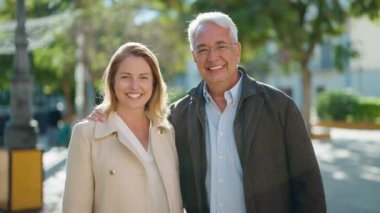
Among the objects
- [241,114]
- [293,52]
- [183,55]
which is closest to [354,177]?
[293,52]

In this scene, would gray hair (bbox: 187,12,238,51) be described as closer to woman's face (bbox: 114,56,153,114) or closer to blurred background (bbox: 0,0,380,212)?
woman's face (bbox: 114,56,153,114)

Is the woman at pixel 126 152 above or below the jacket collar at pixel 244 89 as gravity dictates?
below

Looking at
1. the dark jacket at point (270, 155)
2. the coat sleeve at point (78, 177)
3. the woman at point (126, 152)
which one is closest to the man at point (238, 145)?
the dark jacket at point (270, 155)

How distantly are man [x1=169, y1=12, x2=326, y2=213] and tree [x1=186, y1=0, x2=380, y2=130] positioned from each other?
34.8 ft

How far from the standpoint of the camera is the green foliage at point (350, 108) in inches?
933

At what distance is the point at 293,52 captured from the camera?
638 inches

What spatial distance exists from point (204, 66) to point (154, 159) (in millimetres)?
617

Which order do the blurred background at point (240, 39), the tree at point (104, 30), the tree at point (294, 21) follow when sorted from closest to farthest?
the blurred background at point (240, 39)
the tree at point (294, 21)
the tree at point (104, 30)

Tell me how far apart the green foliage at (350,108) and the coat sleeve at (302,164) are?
21.5 metres

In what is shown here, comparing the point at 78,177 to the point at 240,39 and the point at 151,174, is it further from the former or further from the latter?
the point at 240,39

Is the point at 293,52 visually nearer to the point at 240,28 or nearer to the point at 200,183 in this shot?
the point at 240,28

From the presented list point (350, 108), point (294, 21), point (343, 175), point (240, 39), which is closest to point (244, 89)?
point (343, 175)

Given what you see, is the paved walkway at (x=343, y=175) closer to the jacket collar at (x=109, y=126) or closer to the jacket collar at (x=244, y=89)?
the jacket collar at (x=244, y=89)

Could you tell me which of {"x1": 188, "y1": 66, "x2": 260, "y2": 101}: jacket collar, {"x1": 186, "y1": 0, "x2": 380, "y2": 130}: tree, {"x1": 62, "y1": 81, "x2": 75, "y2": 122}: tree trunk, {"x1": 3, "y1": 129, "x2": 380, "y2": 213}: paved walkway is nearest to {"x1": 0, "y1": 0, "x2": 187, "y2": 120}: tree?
{"x1": 186, "y1": 0, "x2": 380, "y2": 130}: tree
